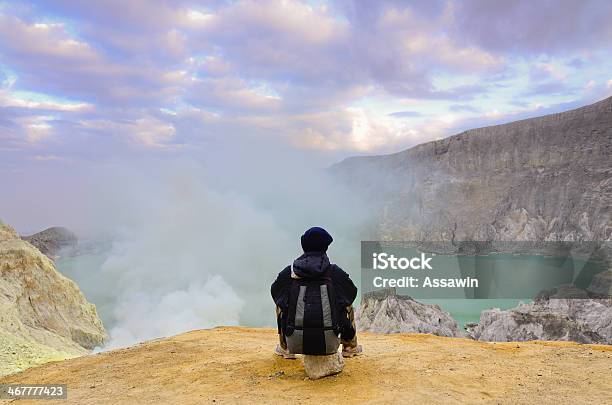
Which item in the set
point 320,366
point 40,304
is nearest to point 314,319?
point 320,366

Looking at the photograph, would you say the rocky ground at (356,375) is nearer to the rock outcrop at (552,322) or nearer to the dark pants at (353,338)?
the dark pants at (353,338)

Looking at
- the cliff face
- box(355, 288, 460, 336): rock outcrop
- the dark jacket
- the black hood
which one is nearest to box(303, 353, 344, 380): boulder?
the dark jacket

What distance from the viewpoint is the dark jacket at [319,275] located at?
6.30m

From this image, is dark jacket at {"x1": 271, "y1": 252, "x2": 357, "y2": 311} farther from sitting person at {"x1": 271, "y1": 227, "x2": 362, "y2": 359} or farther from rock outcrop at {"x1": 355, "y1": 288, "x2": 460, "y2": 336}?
rock outcrop at {"x1": 355, "y1": 288, "x2": 460, "y2": 336}

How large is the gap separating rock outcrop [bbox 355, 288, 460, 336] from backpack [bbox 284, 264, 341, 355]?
21.9m

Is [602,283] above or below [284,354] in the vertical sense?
below

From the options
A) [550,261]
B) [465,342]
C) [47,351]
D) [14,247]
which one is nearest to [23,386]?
[47,351]

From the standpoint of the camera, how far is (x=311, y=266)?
630 centimetres

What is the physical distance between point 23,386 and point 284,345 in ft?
13.0

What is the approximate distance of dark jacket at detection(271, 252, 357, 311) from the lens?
6301mm

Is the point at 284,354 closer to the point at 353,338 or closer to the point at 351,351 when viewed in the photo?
the point at 351,351

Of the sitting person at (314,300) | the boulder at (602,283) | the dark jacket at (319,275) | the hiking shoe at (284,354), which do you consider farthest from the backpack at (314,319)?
the boulder at (602,283)

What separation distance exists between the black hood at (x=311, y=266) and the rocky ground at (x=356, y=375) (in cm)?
147

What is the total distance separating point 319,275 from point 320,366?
1292 mm
